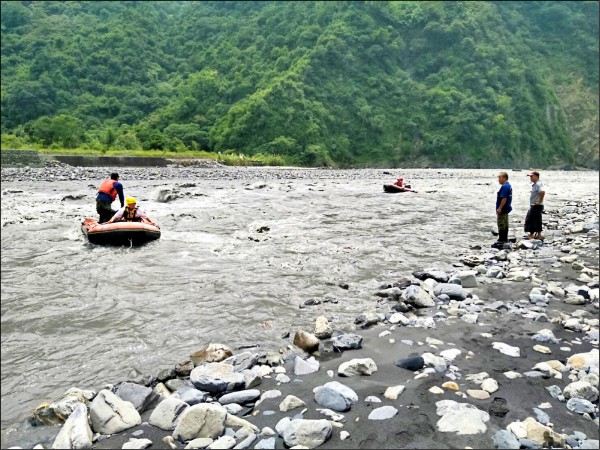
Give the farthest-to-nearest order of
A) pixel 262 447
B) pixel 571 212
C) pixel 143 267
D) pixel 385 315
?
pixel 571 212 < pixel 143 267 < pixel 385 315 < pixel 262 447

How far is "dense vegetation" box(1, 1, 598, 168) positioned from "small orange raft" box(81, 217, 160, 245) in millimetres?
65746

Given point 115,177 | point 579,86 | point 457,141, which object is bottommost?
point 115,177

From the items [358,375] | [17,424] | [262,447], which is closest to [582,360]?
[358,375]

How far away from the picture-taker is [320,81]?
100125 mm

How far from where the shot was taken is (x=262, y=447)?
11.3 feet

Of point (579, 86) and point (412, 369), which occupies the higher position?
point (579, 86)

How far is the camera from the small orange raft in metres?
12.2

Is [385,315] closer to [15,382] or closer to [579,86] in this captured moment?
[15,382]

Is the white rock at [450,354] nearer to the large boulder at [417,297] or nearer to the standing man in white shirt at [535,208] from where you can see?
the large boulder at [417,297]

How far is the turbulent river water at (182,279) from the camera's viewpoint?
551 cm

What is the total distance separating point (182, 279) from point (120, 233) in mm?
4055

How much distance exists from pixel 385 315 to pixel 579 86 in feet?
470

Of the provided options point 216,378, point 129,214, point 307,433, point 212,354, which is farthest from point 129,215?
point 307,433

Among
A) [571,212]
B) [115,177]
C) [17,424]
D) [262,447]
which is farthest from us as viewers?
[571,212]
